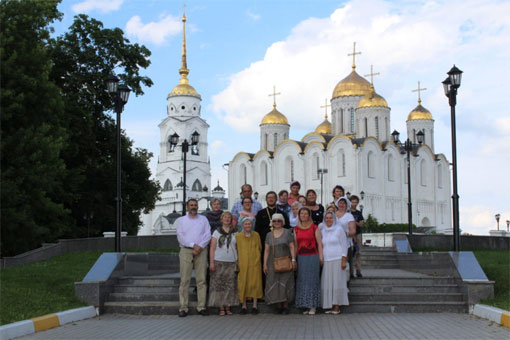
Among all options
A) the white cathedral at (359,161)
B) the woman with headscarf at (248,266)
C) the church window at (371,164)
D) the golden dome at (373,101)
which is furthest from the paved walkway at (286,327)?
the golden dome at (373,101)

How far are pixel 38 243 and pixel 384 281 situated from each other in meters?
14.2

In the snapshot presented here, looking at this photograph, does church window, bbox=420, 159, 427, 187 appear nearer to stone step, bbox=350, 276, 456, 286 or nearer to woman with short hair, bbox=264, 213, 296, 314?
stone step, bbox=350, 276, 456, 286

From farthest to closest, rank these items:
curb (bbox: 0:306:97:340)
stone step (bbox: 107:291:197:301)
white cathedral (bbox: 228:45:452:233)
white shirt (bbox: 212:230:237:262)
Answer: white cathedral (bbox: 228:45:452:233)
stone step (bbox: 107:291:197:301)
white shirt (bbox: 212:230:237:262)
curb (bbox: 0:306:97:340)

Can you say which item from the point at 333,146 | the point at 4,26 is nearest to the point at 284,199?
the point at 4,26

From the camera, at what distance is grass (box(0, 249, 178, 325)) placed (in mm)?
10373

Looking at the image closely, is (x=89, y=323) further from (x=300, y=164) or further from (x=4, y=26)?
(x=300, y=164)

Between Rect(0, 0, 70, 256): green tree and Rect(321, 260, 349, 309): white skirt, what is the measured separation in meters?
11.1

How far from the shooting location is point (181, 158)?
82.4m

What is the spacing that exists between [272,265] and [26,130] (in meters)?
11.7

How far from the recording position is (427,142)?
7512 centimetres

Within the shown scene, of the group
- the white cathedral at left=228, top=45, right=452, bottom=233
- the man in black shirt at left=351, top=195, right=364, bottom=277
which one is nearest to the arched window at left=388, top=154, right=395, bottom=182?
the white cathedral at left=228, top=45, right=452, bottom=233

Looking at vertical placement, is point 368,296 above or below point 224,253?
below

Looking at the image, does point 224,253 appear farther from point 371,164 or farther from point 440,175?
point 440,175

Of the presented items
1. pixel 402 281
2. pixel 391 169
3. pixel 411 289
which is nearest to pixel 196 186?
pixel 391 169
